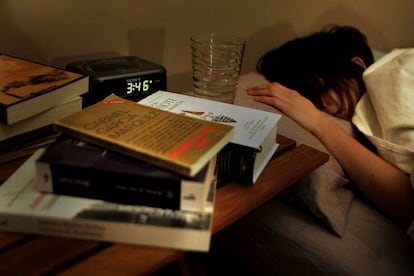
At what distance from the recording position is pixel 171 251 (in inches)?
20.2

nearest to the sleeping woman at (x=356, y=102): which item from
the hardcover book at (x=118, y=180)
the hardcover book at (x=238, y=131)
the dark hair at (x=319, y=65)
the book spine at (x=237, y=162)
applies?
the dark hair at (x=319, y=65)

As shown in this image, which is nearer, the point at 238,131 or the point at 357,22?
the point at 238,131

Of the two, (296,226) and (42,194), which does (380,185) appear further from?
(42,194)

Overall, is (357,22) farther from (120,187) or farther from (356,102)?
(120,187)

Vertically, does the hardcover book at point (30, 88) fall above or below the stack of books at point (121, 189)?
above

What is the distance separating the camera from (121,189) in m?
0.54

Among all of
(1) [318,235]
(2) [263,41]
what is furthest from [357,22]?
(1) [318,235]

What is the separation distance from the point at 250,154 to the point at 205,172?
119 mm

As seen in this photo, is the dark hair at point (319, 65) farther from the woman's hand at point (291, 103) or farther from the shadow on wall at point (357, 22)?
the shadow on wall at point (357, 22)

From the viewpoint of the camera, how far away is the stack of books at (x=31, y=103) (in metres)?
0.63

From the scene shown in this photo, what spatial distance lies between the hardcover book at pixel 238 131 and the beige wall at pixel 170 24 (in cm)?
35

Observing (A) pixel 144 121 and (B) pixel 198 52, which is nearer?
(A) pixel 144 121

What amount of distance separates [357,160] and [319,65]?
346 millimetres

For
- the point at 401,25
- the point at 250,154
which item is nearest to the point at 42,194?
the point at 250,154
